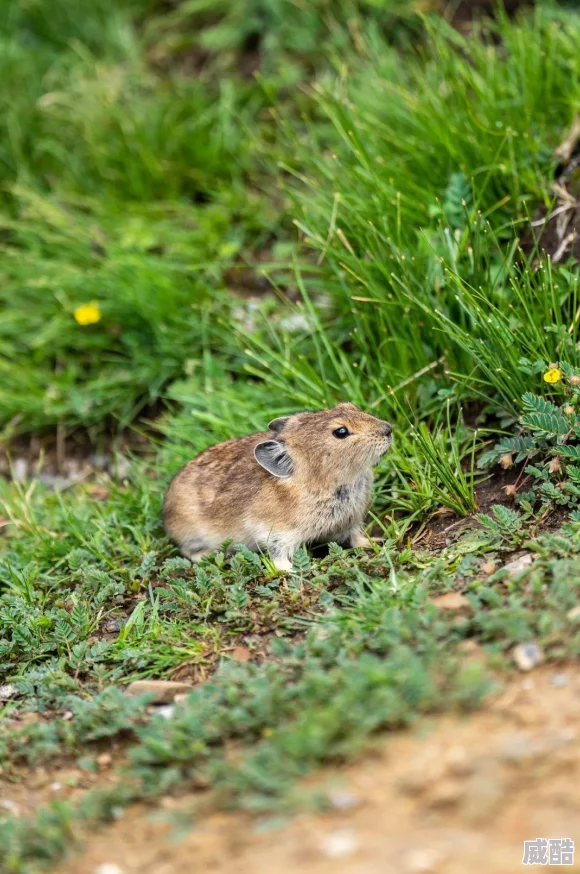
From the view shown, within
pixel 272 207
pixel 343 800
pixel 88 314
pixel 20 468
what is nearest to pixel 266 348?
pixel 88 314

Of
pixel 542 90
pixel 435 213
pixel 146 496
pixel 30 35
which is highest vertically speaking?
pixel 30 35

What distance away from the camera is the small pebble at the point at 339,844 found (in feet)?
10.8

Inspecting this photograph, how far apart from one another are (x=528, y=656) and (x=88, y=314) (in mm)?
5154

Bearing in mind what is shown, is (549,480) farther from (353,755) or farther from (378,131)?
(378,131)

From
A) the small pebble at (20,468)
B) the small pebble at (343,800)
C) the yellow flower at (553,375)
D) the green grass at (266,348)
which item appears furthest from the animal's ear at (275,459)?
the small pebble at (20,468)

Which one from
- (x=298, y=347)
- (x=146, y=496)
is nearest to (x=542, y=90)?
(x=298, y=347)

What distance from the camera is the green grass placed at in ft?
13.8

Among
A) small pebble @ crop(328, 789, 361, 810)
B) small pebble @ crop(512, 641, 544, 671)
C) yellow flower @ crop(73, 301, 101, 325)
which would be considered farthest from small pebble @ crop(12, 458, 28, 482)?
small pebble @ crop(328, 789, 361, 810)

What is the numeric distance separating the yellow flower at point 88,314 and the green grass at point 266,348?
0.06m

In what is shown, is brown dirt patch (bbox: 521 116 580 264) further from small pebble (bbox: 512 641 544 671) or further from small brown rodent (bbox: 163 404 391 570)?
small pebble (bbox: 512 641 544 671)

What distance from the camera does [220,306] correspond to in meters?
7.96

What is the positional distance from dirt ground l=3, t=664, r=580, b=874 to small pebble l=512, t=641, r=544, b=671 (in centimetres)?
14

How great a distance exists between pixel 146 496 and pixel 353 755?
3.27m

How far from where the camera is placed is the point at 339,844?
333 centimetres
